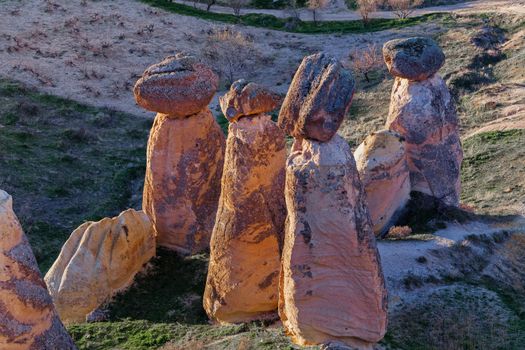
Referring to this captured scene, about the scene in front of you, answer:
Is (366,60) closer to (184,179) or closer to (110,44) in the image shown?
(110,44)

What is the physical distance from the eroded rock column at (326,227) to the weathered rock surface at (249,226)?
219cm

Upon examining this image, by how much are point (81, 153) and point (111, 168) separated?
178 cm

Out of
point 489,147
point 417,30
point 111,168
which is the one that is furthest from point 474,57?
point 111,168

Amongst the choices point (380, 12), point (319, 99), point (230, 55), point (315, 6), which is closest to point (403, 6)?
point (380, 12)

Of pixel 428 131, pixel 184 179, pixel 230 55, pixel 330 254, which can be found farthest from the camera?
pixel 230 55

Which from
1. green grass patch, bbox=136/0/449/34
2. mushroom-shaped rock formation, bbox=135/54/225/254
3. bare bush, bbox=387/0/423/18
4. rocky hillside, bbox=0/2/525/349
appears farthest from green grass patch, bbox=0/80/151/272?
bare bush, bbox=387/0/423/18

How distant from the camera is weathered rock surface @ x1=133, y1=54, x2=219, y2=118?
16.3m

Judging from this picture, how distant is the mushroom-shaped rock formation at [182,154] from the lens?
53.8 feet

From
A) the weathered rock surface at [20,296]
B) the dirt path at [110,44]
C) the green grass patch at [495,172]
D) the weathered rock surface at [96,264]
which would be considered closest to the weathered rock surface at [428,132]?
the green grass patch at [495,172]

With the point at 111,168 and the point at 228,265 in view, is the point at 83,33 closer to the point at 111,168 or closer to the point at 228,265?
the point at 111,168

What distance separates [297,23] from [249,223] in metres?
38.5

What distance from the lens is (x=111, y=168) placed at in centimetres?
2847

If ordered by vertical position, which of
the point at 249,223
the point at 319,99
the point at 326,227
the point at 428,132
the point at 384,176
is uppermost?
the point at 319,99

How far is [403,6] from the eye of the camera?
1951 inches
